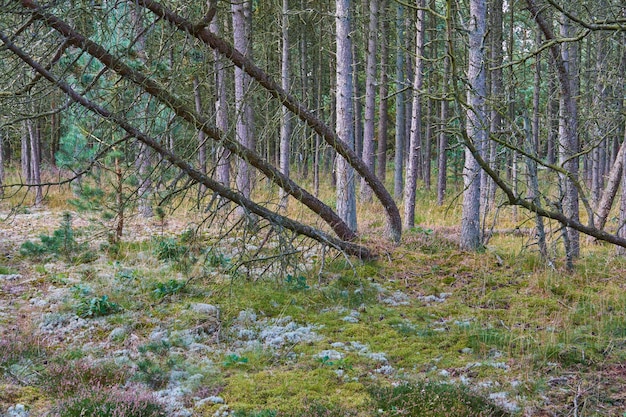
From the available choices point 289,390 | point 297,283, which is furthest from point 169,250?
point 289,390

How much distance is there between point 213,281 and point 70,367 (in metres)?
3.02

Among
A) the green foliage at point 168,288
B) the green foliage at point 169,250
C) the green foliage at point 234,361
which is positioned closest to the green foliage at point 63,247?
the green foliage at point 169,250

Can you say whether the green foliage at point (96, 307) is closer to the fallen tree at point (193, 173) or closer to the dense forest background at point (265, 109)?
the dense forest background at point (265, 109)

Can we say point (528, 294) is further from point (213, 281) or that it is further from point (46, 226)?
point (46, 226)

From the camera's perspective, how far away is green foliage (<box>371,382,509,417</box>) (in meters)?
4.41

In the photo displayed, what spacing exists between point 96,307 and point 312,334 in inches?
109

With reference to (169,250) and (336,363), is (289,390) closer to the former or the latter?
(336,363)

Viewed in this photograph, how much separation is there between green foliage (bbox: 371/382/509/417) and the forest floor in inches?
0.7

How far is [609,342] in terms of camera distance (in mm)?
5809

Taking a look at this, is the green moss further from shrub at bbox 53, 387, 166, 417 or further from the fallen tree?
the fallen tree

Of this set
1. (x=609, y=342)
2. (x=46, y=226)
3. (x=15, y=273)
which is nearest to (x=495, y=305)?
(x=609, y=342)

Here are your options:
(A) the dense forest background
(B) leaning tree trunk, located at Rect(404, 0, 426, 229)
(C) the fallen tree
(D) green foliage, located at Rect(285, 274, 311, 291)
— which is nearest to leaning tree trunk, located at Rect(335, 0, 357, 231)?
(A) the dense forest background

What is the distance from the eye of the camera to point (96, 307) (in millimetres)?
7117

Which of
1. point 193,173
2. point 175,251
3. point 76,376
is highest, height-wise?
point 193,173
